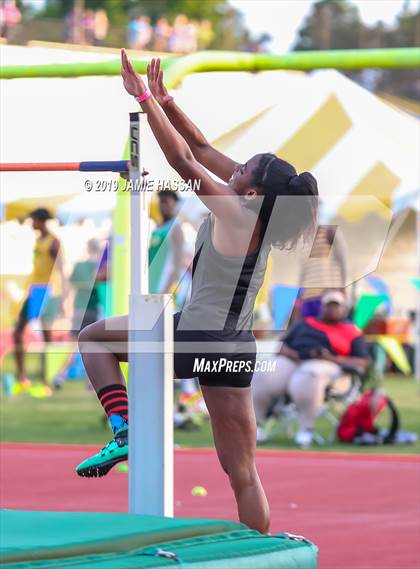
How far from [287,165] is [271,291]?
8.73 meters

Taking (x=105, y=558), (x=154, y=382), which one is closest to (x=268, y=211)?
(x=154, y=382)

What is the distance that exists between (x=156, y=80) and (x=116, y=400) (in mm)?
1221

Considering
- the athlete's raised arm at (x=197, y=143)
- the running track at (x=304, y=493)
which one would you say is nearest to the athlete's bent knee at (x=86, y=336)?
the athlete's raised arm at (x=197, y=143)

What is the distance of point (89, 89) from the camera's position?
891 centimetres

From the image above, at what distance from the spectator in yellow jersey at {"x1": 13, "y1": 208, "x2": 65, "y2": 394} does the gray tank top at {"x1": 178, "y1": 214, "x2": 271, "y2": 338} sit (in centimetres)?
635

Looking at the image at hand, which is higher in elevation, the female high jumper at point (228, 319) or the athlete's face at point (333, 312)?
the female high jumper at point (228, 319)

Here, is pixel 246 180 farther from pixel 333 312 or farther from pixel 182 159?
pixel 333 312

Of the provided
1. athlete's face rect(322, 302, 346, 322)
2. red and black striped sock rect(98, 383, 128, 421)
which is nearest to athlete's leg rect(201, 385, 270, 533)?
red and black striped sock rect(98, 383, 128, 421)

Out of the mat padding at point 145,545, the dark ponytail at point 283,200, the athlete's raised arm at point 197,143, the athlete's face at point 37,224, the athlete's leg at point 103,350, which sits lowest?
the mat padding at point 145,545

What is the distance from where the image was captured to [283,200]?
509 centimetres

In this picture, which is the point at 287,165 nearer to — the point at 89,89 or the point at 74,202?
the point at 89,89

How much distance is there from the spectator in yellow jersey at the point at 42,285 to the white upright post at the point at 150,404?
21.3 ft

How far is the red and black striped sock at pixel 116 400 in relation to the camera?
17.1ft

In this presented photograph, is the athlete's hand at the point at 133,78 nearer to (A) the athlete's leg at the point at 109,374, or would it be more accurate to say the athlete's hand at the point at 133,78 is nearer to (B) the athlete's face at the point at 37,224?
(A) the athlete's leg at the point at 109,374
